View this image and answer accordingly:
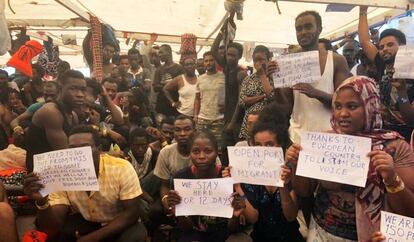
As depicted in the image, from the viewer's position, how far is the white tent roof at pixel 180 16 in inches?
235

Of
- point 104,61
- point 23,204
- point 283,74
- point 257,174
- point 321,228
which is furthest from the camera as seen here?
point 104,61

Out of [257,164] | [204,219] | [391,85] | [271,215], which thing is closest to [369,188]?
[257,164]

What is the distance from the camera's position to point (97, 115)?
489 cm

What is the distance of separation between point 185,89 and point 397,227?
13.0 feet

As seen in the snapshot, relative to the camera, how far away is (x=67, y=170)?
2652mm

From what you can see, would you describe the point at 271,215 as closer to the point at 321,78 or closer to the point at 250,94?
the point at 321,78

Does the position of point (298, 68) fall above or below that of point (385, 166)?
above

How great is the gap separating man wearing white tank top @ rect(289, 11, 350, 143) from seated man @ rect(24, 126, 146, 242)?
1.49 meters

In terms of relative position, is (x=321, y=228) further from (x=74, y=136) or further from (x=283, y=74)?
(x=74, y=136)

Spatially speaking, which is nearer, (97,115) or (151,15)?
Answer: (97,115)

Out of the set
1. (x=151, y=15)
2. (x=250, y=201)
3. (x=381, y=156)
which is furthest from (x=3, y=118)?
(x=381, y=156)

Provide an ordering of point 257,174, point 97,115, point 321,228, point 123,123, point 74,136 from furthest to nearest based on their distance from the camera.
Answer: point 123,123 < point 97,115 < point 74,136 < point 257,174 < point 321,228

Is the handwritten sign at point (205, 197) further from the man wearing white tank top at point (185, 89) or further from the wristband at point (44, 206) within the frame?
the man wearing white tank top at point (185, 89)

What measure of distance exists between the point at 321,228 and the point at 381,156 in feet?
2.07
